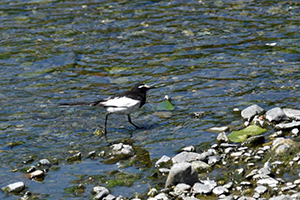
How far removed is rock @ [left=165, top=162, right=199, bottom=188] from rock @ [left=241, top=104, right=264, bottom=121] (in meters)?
3.10

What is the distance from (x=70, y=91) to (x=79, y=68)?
183 cm

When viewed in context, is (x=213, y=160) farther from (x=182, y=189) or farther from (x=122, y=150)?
(x=122, y=150)

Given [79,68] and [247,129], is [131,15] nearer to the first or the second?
[79,68]

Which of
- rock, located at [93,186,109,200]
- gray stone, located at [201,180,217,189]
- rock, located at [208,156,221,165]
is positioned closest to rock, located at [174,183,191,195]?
gray stone, located at [201,180,217,189]

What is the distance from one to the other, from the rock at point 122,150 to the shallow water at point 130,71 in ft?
1.11

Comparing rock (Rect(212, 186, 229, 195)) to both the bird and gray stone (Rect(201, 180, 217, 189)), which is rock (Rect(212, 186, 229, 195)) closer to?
gray stone (Rect(201, 180, 217, 189))

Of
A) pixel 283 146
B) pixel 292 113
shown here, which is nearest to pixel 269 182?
pixel 283 146

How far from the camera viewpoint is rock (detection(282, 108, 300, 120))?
10914 mm

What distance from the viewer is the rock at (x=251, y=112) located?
11.6 metres

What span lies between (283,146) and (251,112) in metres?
2.25

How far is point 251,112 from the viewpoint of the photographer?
11641mm

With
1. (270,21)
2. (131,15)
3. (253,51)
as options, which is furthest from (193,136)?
(131,15)

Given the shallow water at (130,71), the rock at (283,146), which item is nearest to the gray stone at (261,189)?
the rock at (283,146)

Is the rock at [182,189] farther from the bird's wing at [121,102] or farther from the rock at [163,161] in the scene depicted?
the bird's wing at [121,102]
